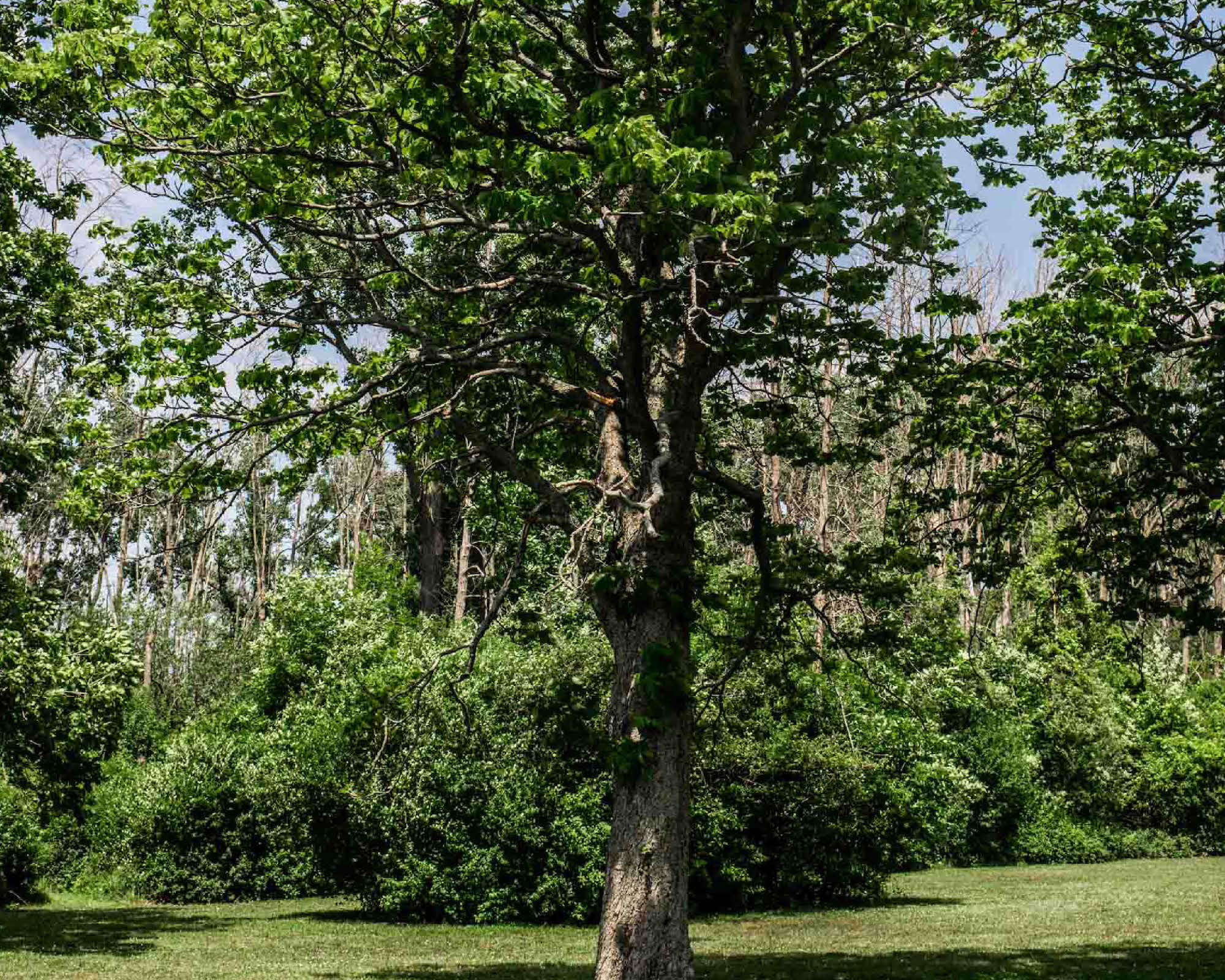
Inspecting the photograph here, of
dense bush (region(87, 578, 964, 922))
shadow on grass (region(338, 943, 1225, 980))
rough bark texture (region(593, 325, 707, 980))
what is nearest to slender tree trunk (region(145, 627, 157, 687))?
dense bush (region(87, 578, 964, 922))

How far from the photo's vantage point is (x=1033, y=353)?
10805mm

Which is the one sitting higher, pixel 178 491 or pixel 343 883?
pixel 178 491

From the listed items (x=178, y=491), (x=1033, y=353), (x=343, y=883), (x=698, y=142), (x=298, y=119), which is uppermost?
(x=298, y=119)

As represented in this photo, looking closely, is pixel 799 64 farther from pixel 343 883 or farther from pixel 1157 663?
pixel 1157 663

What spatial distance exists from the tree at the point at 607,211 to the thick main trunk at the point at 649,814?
0.02 meters

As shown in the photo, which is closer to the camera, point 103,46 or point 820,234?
point 820,234

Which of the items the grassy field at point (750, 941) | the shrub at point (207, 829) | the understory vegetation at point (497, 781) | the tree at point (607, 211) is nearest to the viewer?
the tree at point (607, 211)

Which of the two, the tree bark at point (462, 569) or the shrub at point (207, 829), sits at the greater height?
the tree bark at point (462, 569)

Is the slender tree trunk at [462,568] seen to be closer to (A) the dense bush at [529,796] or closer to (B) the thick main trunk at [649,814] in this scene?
(A) the dense bush at [529,796]

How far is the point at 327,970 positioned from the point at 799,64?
11959mm

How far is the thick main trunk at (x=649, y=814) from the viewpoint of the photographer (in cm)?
927

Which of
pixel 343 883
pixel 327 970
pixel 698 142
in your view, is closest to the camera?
pixel 698 142

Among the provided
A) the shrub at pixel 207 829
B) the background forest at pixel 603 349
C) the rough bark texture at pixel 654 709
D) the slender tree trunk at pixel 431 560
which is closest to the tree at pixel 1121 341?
the background forest at pixel 603 349

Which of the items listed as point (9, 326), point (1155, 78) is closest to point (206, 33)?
point (9, 326)
